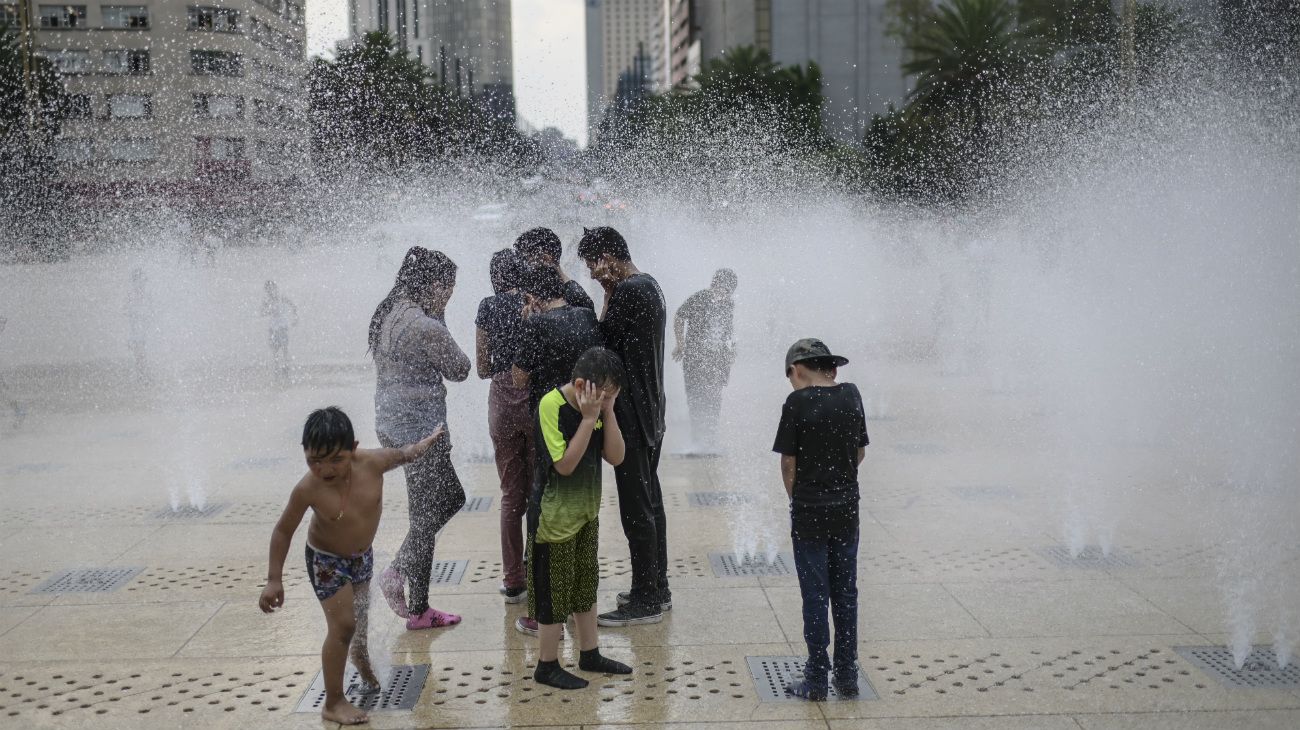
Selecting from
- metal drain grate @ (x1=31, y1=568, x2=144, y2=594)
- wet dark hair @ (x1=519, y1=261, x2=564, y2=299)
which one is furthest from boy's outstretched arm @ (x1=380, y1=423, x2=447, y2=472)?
metal drain grate @ (x1=31, y1=568, x2=144, y2=594)

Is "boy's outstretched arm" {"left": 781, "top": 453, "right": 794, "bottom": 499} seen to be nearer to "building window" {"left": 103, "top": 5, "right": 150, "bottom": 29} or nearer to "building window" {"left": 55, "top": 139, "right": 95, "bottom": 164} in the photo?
"building window" {"left": 55, "top": 139, "right": 95, "bottom": 164}

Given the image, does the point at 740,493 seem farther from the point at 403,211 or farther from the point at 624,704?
the point at 403,211

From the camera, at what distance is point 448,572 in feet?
20.4

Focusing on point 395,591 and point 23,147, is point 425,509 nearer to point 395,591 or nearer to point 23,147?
point 395,591

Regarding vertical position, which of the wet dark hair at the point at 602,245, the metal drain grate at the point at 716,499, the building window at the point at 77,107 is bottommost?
the metal drain grate at the point at 716,499

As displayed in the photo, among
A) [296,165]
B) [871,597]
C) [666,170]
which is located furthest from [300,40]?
[871,597]

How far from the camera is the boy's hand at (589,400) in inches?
167

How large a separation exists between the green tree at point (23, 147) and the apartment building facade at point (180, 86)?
1316 cm

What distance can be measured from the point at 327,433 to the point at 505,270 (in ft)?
5.21

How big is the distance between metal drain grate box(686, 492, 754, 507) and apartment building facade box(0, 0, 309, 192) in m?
46.2

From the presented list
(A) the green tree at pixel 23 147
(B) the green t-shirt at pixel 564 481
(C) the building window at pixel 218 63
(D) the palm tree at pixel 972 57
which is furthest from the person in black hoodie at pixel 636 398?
(C) the building window at pixel 218 63

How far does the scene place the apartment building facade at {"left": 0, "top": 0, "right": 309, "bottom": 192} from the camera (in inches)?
2221

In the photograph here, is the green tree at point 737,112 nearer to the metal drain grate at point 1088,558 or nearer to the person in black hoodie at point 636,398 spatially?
the metal drain grate at point 1088,558

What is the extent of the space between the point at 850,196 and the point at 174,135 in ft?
150
